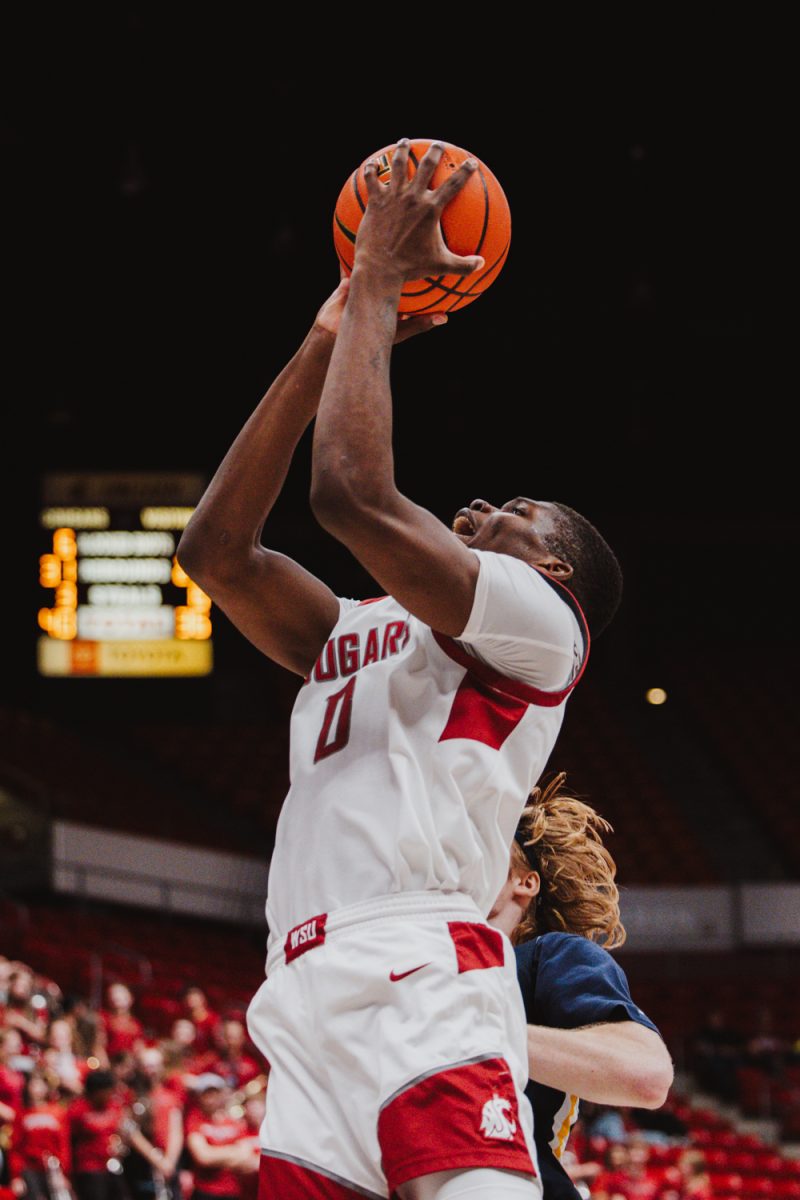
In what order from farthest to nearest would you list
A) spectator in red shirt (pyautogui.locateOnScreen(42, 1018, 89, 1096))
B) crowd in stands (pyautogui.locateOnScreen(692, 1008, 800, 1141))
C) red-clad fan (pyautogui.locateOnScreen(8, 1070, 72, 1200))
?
1. crowd in stands (pyautogui.locateOnScreen(692, 1008, 800, 1141))
2. spectator in red shirt (pyautogui.locateOnScreen(42, 1018, 89, 1096))
3. red-clad fan (pyautogui.locateOnScreen(8, 1070, 72, 1200))

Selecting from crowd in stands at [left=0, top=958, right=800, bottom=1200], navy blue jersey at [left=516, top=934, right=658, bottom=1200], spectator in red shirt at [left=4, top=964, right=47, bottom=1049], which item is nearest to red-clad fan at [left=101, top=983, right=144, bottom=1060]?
crowd in stands at [left=0, top=958, right=800, bottom=1200]

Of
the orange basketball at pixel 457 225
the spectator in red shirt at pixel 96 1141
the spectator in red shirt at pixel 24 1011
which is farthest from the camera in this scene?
the spectator in red shirt at pixel 24 1011

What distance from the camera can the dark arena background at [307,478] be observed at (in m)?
11.6

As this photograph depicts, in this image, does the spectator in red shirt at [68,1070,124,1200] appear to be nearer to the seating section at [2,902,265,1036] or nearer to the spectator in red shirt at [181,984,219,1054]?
the spectator in red shirt at [181,984,219,1054]

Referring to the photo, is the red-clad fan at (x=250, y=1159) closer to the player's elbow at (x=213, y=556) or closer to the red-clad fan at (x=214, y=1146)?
the red-clad fan at (x=214, y=1146)

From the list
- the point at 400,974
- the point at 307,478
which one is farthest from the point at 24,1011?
the point at 307,478

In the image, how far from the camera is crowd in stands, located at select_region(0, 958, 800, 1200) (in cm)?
671

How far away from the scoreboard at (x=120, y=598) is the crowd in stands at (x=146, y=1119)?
14.9ft

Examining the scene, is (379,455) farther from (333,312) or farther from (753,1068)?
(753,1068)

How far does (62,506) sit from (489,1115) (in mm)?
13191

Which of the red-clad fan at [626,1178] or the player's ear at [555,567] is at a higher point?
the player's ear at [555,567]

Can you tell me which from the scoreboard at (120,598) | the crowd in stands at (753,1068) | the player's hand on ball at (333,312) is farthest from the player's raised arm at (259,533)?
the scoreboard at (120,598)

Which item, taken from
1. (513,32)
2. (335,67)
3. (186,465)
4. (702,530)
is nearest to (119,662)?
(186,465)

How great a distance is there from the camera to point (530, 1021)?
221 centimetres
